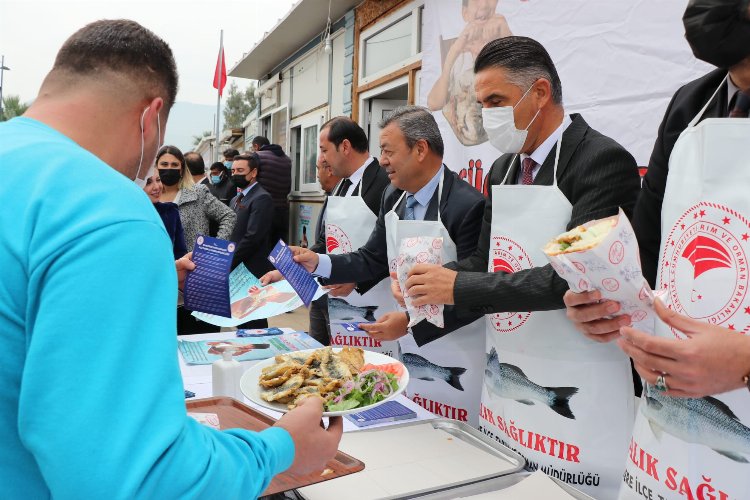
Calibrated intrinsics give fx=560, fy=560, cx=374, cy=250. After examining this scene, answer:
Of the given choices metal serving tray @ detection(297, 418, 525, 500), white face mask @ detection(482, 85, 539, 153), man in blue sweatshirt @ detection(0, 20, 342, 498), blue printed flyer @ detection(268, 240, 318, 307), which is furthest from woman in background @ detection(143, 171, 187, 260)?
man in blue sweatshirt @ detection(0, 20, 342, 498)

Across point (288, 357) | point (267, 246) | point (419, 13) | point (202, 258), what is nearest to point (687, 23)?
point (288, 357)

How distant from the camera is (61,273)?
60 centimetres

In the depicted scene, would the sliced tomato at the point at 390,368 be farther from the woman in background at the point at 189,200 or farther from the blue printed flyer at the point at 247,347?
the woman in background at the point at 189,200

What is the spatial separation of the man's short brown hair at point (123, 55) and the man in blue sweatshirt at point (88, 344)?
0.14 meters

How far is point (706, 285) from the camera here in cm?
110

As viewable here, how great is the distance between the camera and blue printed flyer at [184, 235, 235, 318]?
2.04 m

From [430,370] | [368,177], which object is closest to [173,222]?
[368,177]

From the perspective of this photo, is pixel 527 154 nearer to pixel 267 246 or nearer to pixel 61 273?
pixel 61 273

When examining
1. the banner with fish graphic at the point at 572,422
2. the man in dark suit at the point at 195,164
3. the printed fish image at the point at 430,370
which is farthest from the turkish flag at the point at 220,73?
the banner with fish graphic at the point at 572,422

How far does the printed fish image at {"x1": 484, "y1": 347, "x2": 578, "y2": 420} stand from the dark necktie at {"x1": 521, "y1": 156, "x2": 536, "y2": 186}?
1.85 ft

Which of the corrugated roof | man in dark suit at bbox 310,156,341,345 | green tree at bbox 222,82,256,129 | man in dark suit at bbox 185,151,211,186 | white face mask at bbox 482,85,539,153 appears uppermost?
green tree at bbox 222,82,256,129

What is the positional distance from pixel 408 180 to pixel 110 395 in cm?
199

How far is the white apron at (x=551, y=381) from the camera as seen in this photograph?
1567 millimetres

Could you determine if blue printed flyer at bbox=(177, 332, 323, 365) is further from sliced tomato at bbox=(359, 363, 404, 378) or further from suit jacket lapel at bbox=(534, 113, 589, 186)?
suit jacket lapel at bbox=(534, 113, 589, 186)
